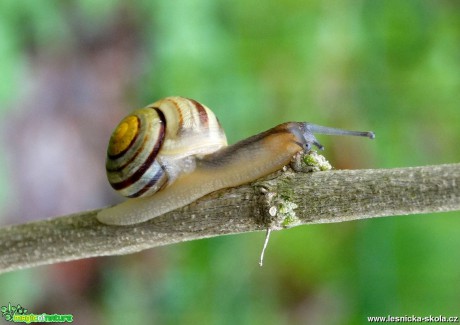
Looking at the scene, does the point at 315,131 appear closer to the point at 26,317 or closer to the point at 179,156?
the point at 179,156

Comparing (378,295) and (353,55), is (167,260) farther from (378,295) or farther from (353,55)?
(353,55)

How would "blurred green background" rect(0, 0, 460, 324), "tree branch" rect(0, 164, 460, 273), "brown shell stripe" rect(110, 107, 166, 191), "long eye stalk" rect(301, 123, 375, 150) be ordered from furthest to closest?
1. "blurred green background" rect(0, 0, 460, 324)
2. "brown shell stripe" rect(110, 107, 166, 191)
3. "long eye stalk" rect(301, 123, 375, 150)
4. "tree branch" rect(0, 164, 460, 273)

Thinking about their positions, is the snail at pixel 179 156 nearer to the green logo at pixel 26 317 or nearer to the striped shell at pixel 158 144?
the striped shell at pixel 158 144

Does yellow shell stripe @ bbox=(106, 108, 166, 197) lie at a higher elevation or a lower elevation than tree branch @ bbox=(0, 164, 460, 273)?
higher

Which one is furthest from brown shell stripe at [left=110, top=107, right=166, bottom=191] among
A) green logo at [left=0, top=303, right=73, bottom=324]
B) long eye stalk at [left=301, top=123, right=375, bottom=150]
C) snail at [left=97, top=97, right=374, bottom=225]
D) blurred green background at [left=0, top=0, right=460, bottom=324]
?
blurred green background at [left=0, top=0, right=460, bottom=324]

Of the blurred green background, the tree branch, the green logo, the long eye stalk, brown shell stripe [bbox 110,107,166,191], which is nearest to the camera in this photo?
the tree branch

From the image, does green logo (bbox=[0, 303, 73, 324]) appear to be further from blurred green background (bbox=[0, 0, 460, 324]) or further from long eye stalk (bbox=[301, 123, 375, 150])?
long eye stalk (bbox=[301, 123, 375, 150])
